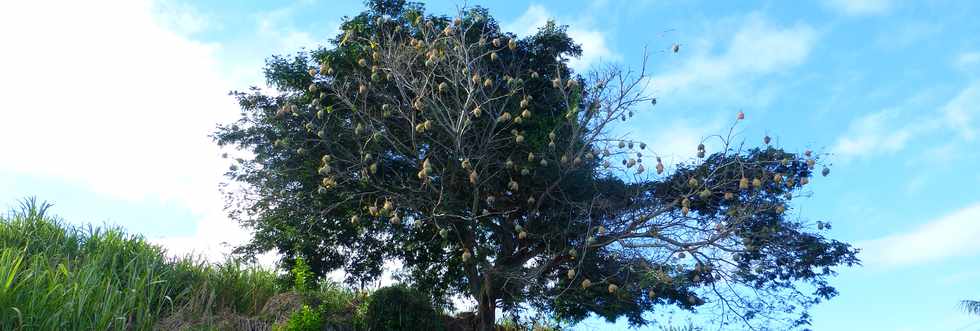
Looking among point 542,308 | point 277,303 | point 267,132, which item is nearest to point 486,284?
point 542,308

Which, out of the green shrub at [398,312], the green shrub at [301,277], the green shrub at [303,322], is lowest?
the green shrub at [303,322]

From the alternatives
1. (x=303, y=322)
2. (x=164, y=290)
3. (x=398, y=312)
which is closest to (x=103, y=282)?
(x=164, y=290)

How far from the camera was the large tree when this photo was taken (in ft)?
54.6

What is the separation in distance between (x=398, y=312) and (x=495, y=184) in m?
4.37

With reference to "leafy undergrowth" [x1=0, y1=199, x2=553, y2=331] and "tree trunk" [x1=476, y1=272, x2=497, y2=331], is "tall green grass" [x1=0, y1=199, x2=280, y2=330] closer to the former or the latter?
"leafy undergrowth" [x1=0, y1=199, x2=553, y2=331]

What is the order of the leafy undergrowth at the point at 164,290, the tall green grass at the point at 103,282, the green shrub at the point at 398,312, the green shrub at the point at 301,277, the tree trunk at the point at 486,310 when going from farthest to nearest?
the tree trunk at the point at 486,310, the green shrub at the point at 301,277, the green shrub at the point at 398,312, the leafy undergrowth at the point at 164,290, the tall green grass at the point at 103,282

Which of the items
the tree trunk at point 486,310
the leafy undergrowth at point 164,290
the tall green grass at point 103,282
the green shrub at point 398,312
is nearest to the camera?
the tall green grass at point 103,282

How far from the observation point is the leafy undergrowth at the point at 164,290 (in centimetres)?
1021

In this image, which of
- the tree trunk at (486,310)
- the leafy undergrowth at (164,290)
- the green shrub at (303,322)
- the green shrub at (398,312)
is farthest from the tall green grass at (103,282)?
the tree trunk at (486,310)

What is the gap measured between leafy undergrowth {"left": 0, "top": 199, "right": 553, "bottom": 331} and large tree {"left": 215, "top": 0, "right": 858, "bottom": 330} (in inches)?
88.5

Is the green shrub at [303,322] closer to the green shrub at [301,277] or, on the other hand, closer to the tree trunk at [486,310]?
the green shrub at [301,277]

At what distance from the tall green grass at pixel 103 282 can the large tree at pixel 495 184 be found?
299cm

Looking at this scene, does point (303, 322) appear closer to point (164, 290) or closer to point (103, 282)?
point (164, 290)

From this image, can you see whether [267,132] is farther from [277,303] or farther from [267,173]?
[277,303]
